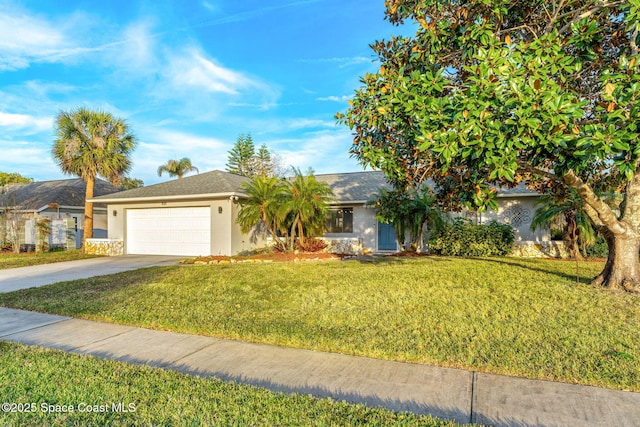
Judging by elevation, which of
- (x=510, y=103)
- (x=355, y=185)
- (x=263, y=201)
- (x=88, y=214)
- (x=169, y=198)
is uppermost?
(x=355, y=185)

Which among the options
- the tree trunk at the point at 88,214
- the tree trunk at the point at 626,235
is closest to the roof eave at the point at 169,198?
the tree trunk at the point at 88,214

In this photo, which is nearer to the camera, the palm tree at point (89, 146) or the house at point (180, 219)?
the house at point (180, 219)

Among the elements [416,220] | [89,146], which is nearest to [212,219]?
[89,146]

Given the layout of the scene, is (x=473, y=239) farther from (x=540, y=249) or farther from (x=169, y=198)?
(x=169, y=198)

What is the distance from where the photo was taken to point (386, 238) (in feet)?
55.4

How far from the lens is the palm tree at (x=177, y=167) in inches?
1396

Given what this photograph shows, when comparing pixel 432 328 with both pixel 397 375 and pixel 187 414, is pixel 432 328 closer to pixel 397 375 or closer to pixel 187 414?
pixel 397 375

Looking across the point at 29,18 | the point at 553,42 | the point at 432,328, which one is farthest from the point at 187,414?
the point at 29,18

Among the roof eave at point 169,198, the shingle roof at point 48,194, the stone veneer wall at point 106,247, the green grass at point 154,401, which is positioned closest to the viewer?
the green grass at point 154,401

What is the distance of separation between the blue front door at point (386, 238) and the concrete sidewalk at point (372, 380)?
41.5ft

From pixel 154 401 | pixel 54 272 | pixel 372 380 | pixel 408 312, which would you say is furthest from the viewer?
pixel 54 272

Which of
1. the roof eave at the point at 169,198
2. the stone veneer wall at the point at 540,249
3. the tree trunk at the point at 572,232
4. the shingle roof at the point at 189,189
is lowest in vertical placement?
the stone veneer wall at the point at 540,249

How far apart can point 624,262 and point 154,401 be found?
27.6 ft

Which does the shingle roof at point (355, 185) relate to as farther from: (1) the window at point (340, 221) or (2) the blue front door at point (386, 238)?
(2) the blue front door at point (386, 238)
